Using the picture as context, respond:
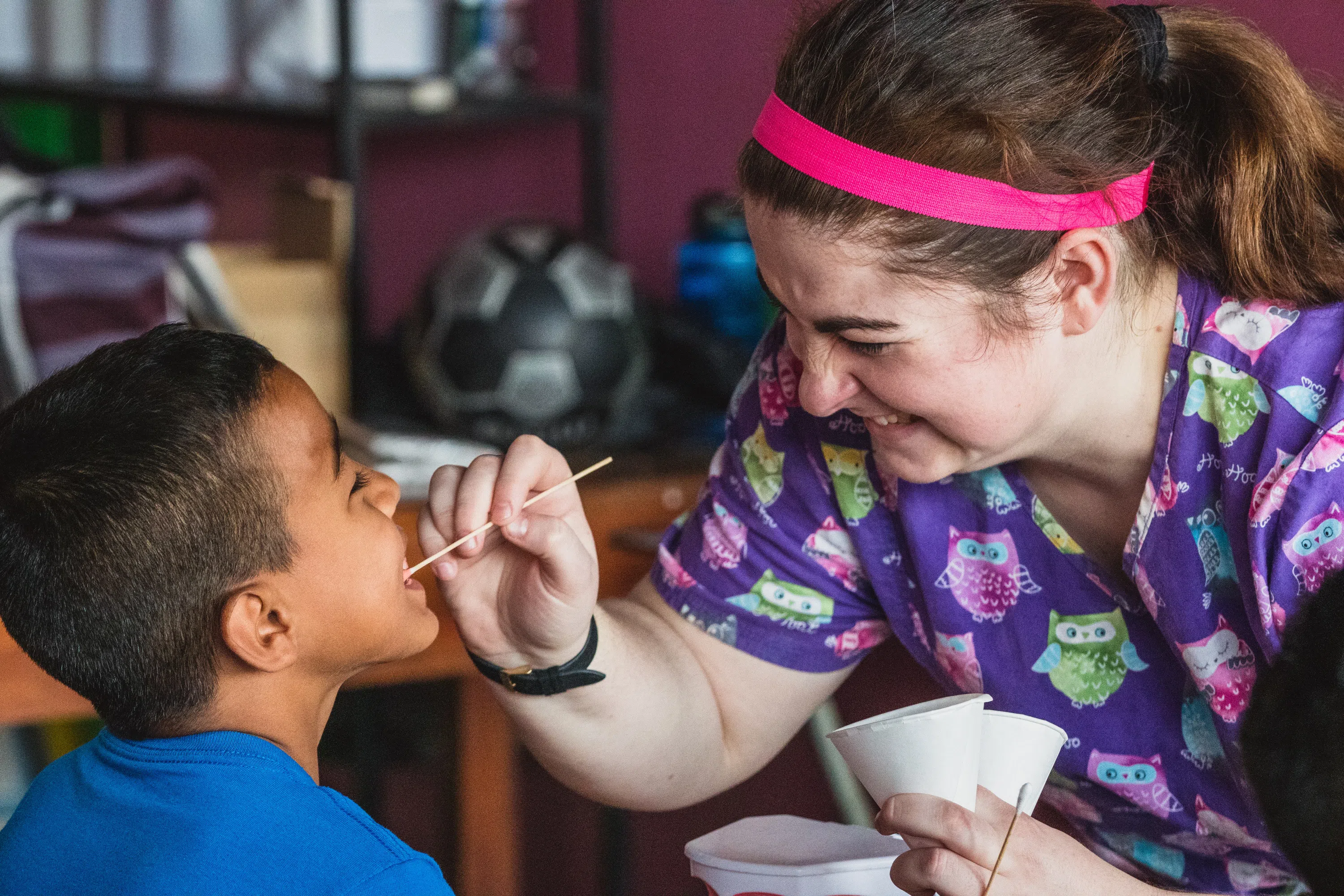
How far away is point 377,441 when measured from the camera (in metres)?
1.77

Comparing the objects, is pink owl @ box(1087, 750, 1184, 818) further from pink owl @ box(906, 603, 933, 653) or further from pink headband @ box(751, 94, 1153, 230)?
pink headband @ box(751, 94, 1153, 230)

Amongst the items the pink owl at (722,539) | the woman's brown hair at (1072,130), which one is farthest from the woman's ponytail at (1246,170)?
the pink owl at (722,539)

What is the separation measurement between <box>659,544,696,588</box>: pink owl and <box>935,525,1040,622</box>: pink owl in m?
0.22

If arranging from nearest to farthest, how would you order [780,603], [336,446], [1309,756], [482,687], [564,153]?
1. [1309,756]
2. [336,446]
3. [780,603]
4. [482,687]
5. [564,153]

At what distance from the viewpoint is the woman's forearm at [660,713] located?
3.65ft

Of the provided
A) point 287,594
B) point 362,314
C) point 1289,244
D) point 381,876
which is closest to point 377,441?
point 362,314

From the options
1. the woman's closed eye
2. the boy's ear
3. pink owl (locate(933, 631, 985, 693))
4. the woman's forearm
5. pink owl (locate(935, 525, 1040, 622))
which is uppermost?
the woman's closed eye

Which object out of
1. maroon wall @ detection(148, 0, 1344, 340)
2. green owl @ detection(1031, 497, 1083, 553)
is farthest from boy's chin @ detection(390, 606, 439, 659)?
maroon wall @ detection(148, 0, 1344, 340)

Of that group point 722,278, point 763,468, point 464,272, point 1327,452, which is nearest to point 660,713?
point 763,468

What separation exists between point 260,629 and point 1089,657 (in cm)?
63

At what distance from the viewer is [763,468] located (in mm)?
1215

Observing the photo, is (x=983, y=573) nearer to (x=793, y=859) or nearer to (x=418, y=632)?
(x=793, y=859)

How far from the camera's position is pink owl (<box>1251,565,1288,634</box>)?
36.7 inches

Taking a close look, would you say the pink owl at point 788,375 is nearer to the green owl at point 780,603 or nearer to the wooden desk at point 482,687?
the green owl at point 780,603
